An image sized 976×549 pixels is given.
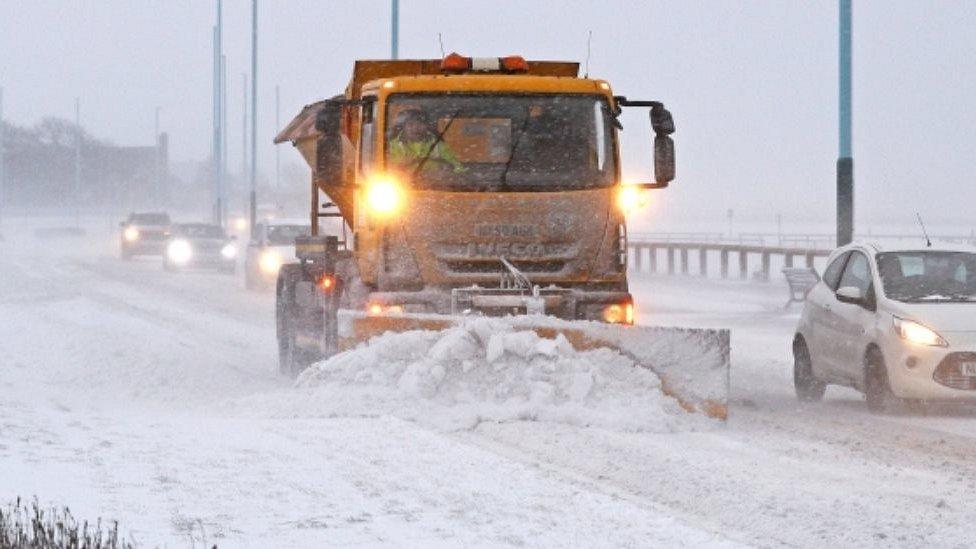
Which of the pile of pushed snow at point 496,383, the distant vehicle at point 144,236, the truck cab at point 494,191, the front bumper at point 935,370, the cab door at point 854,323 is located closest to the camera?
the pile of pushed snow at point 496,383

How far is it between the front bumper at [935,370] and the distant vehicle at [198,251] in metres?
35.6

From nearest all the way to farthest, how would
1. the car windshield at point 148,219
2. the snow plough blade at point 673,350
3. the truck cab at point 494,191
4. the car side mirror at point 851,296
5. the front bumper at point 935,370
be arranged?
the snow plough blade at point 673,350 → the front bumper at point 935,370 → the truck cab at point 494,191 → the car side mirror at point 851,296 → the car windshield at point 148,219

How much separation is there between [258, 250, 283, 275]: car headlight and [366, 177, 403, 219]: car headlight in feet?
71.3

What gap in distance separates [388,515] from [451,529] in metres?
0.43

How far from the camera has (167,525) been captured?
7.46 m

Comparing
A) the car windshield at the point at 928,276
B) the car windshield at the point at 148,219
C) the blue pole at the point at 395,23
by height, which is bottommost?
the car windshield at the point at 928,276

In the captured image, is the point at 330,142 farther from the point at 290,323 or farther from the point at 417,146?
the point at 290,323

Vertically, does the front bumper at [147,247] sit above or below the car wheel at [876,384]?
above

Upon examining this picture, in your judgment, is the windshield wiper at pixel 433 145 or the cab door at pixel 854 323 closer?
the windshield wiper at pixel 433 145

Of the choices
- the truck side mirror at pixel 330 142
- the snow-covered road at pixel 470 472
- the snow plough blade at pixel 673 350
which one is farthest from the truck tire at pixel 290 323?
the snow plough blade at pixel 673 350

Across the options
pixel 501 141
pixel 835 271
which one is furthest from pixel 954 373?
pixel 501 141

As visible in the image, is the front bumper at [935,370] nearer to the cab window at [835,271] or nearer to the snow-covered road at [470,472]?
the snow-covered road at [470,472]

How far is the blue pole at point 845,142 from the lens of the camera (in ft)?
77.0

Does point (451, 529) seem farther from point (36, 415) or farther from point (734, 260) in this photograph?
point (734, 260)
